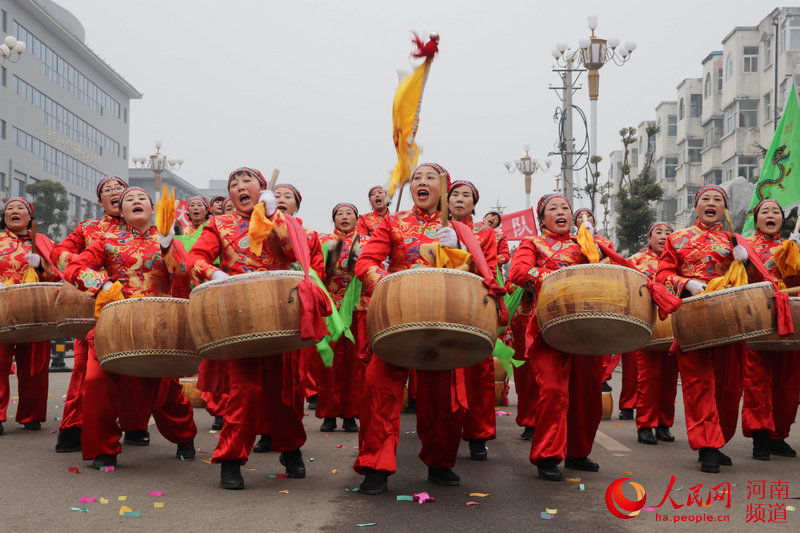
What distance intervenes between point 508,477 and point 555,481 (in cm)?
32

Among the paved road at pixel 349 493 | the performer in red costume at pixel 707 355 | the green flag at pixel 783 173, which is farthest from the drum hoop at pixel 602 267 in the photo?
the green flag at pixel 783 173

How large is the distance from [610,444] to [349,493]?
9.83 feet

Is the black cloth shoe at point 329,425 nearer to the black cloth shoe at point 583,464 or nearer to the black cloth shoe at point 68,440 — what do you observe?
the black cloth shoe at point 68,440

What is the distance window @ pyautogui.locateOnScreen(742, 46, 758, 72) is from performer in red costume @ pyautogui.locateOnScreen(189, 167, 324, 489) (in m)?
38.0

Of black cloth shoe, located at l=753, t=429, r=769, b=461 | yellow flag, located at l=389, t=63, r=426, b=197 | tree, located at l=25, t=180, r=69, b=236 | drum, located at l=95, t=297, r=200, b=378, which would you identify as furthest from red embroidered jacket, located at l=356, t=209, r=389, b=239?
tree, located at l=25, t=180, r=69, b=236

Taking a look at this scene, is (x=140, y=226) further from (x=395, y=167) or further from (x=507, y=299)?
(x=507, y=299)

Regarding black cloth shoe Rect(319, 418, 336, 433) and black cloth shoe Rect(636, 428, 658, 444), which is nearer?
black cloth shoe Rect(636, 428, 658, 444)

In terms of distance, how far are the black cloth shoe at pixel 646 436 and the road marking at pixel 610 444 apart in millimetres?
223

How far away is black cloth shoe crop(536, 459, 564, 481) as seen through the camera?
572 centimetres

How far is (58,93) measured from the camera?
193 ft

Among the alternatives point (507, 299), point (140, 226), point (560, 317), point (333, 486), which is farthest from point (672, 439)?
point (140, 226)

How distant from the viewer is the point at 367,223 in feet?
30.4

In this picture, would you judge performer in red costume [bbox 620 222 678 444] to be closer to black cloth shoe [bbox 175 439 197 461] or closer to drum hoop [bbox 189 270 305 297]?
black cloth shoe [bbox 175 439 197 461]

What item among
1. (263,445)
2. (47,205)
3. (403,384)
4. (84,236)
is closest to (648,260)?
(263,445)
